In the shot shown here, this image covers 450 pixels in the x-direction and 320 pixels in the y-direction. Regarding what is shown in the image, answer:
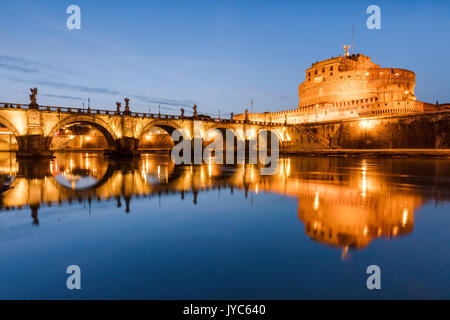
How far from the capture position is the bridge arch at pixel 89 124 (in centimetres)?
3091

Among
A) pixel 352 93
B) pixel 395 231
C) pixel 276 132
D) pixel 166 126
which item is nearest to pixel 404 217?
pixel 395 231

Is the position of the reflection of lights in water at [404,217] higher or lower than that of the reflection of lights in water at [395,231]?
higher

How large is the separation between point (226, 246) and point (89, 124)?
3519 centimetres

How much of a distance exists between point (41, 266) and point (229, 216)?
4.26 meters

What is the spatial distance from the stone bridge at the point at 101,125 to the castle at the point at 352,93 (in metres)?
17.7

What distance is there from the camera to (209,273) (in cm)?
386

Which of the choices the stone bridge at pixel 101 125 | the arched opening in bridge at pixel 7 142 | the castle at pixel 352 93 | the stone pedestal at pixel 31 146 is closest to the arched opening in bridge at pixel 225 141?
the stone bridge at pixel 101 125

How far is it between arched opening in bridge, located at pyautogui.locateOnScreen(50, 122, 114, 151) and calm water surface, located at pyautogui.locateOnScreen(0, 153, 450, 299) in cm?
5998

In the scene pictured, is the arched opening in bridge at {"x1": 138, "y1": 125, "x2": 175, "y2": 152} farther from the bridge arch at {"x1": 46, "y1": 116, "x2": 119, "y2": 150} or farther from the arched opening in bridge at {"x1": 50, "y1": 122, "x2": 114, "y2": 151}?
the bridge arch at {"x1": 46, "y1": 116, "x2": 119, "y2": 150}

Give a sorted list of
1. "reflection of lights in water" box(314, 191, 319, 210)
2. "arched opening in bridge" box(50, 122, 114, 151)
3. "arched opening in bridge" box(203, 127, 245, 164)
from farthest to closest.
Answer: "arched opening in bridge" box(50, 122, 114, 151) < "arched opening in bridge" box(203, 127, 245, 164) < "reflection of lights in water" box(314, 191, 319, 210)

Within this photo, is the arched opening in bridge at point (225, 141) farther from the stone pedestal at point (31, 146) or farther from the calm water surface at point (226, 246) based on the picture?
the calm water surface at point (226, 246)

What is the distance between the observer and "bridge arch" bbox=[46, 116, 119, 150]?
30.9 meters

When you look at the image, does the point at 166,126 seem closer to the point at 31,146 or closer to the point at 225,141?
the point at 31,146

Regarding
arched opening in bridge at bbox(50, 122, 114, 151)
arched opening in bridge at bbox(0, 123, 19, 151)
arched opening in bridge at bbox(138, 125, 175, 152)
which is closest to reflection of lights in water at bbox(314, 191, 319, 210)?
arched opening in bridge at bbox(138, 125, 175, 152)
